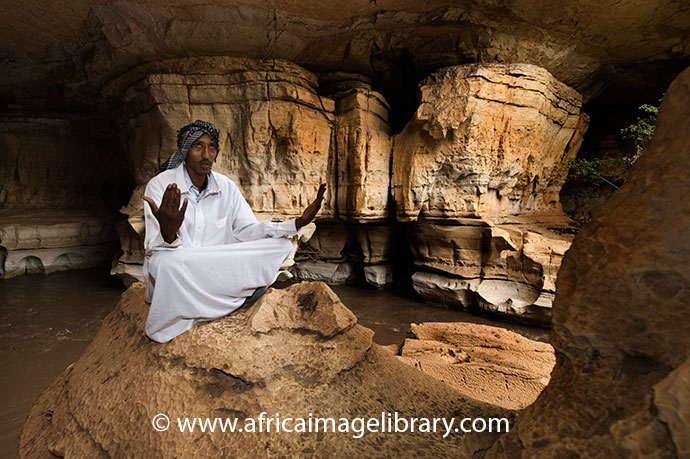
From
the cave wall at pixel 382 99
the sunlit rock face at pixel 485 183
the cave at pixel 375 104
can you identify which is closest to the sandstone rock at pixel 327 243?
the cave at pixel 375 104

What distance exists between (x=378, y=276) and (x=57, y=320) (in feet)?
20.2

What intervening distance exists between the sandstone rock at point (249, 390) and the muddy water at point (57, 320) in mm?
1695

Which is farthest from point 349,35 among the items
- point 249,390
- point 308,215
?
point 249,390

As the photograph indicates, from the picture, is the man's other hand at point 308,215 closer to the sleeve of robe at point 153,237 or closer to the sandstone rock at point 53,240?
the sleeve of robe at point 153,237

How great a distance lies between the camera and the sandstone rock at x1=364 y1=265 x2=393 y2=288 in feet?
25.8

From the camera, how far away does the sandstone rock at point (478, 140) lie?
598cm

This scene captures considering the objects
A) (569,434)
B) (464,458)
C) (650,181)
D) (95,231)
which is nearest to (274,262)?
(464,458)

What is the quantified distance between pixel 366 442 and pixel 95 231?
10.3m

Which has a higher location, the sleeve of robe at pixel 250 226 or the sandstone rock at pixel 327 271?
the sleeve of robe at pixel 250 226

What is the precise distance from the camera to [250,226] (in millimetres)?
2521

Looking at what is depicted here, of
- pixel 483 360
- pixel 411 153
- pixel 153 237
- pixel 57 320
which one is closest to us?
pixel 153 237

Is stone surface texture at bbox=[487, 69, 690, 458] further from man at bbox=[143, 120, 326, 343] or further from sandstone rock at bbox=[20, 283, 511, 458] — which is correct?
man at bbox=[143, 120, 326, 343]

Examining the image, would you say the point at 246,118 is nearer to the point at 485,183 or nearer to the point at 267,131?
the point at 267,131

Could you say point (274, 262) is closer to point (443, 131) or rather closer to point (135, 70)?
point (443, 131)
